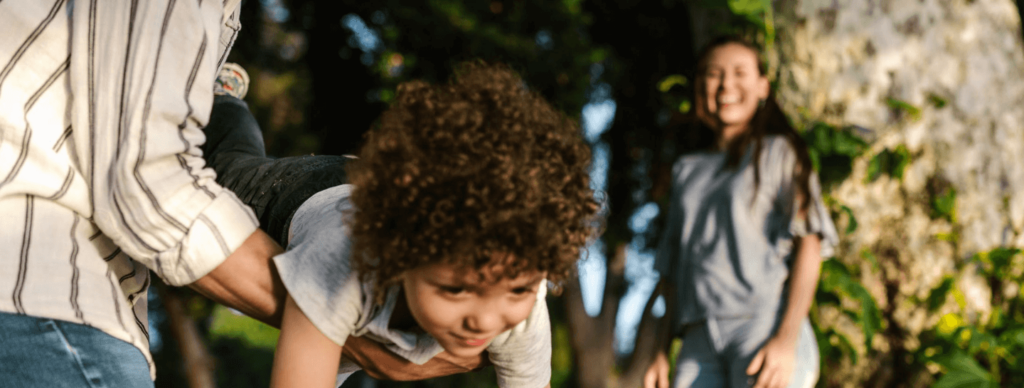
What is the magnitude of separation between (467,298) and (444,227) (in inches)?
5.4

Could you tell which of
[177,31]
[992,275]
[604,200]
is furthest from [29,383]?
[992,275]

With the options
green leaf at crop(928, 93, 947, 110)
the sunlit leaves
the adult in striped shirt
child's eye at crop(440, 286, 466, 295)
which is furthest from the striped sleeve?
green leaf at crop(928, 93, 947, 110)

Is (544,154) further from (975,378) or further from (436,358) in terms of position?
(975,378)

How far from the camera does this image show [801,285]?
269cm

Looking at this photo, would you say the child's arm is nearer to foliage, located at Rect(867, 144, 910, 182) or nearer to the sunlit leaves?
the sunlit leaves

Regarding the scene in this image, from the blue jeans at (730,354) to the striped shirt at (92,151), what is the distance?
2031mm

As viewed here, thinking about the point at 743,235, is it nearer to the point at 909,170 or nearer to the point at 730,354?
the point at 730,354

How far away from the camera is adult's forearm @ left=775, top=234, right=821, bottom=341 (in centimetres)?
264

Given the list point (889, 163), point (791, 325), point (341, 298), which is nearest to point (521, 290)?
point (341, 298)

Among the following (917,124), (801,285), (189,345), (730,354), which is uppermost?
A: (917,124)

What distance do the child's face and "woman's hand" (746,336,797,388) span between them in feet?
5.05

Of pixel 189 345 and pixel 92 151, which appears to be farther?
pixel 189 345

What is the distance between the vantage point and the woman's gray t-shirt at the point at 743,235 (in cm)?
271

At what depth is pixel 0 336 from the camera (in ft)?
3.24
